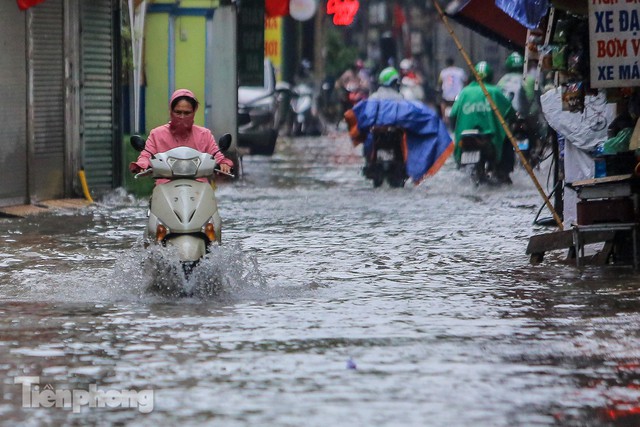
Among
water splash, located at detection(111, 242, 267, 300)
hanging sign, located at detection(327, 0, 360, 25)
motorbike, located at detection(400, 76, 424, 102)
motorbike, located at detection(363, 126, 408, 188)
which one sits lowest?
water splash, located at detection(111, 242, 267, 300)

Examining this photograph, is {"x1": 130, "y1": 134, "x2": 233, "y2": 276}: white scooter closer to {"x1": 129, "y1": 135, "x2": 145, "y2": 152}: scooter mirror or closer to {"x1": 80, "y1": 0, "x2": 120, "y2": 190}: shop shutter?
{"x1": 129, "y1": 135, "x2": 145, "y2": 152}: scooter mirror

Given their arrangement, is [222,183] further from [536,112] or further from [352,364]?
[352,364]

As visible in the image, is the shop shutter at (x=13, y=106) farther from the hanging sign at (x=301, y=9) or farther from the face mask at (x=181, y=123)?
the hanging sign at (x=301, y=9)

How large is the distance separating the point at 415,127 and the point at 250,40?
4898 mm

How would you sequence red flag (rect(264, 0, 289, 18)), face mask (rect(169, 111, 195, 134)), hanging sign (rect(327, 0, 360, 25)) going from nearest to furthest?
face mask (rect(169, 111, 195, 134)), hanging sign (rect(327, 0, 360, 25)), red flag (rect(264, 0, 289, 18))

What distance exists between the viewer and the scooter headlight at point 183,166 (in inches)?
394

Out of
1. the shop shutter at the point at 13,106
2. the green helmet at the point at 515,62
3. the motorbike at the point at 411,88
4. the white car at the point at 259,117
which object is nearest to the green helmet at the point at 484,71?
the green helmet at the point at 515,62

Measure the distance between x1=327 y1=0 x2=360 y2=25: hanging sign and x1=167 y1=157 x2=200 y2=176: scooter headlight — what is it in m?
15.7

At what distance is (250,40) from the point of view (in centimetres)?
2522

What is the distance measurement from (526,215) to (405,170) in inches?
194

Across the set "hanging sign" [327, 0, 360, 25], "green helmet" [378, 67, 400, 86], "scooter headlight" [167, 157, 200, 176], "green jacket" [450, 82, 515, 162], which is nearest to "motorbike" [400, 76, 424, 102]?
"hanging sign" [327, 0, 360, 25]

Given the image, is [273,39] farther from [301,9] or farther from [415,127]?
[415,127]

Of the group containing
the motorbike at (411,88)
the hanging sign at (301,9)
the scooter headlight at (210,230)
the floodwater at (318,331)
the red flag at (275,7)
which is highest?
the hanging sign at (301,9)

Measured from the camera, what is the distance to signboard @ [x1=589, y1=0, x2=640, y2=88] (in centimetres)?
1129
